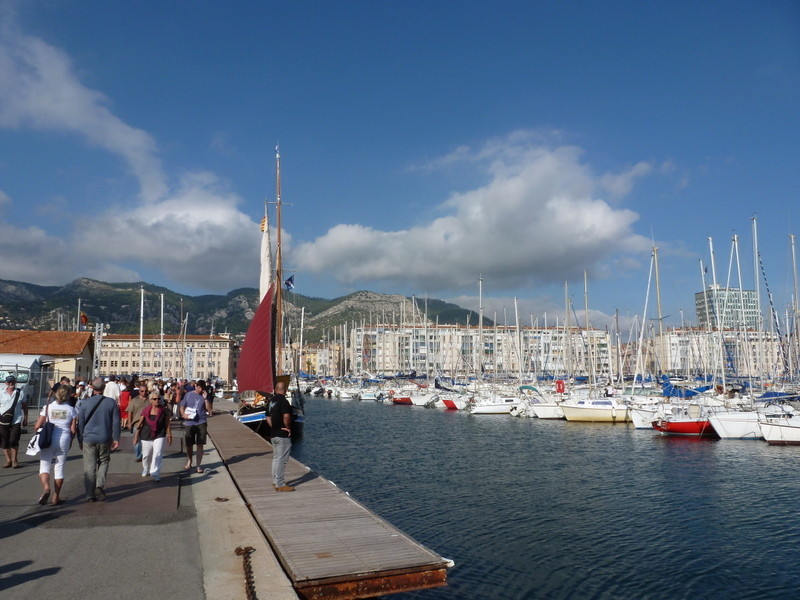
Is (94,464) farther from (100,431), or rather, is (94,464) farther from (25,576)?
(25,576)

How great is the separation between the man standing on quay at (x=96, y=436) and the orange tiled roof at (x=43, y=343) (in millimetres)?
31408

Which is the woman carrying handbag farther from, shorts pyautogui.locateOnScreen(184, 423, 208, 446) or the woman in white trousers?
shorts pyautogui.locateOnScreen(184, 423, 208, 446)

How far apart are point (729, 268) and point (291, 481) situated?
4454 centimetres

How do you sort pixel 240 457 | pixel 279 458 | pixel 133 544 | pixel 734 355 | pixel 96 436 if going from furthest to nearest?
pixel 734 355 < pixel 240 457 < pixel 279 458 < pixel 96 436 < pixel 133 544

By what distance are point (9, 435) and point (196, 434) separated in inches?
156

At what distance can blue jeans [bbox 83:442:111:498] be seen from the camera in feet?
33.5

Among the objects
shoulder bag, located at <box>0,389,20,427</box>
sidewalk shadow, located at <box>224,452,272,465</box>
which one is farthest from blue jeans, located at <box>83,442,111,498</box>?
sidewalk shadow, located at <box>224,452,272,465</box>

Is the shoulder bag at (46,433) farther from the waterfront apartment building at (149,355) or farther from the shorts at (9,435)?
the waterfront apartment building at (149,355)

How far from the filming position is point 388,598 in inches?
405

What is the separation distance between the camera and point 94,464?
10266 millimetres

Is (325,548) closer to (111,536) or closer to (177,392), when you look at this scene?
(111,536)

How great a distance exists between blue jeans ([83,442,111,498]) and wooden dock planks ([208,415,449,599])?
8.52 ft

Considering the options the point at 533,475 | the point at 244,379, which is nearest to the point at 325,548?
the point at 533,475

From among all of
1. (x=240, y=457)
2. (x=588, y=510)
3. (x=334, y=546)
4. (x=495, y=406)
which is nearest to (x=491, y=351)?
(x=495, y=406)
